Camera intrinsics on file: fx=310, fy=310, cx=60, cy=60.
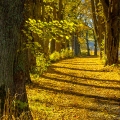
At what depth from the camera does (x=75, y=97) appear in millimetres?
10453

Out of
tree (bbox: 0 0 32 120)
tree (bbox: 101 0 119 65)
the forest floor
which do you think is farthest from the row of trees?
tree (bbox: 101 0 119 65)

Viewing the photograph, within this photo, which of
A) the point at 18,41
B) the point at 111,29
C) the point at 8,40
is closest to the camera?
the point at 8,40

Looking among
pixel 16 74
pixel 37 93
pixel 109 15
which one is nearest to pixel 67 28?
pixel 16 74

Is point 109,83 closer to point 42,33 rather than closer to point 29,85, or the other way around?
point 29,85

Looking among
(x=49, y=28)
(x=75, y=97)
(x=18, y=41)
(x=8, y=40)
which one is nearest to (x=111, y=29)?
(x=75, y=97)

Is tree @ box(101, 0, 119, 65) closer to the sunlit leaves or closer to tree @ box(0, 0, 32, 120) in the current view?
the sunlit leaves

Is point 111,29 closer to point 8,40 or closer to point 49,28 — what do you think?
point 49,28

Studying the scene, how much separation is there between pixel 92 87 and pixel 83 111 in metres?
4.00

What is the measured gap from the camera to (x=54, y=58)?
26219mm

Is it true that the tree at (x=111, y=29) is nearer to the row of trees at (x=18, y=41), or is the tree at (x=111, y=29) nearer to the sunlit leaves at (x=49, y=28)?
the row of trees at (x=18, y=41)

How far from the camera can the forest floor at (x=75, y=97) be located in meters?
8.07

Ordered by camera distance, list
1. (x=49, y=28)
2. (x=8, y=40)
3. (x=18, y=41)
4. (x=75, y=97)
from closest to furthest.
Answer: (x=8, y=40) → (x=18, y=41) → (x=49, y=28) → (x=75, y=97)

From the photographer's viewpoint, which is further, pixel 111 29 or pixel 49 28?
pixel 111 29

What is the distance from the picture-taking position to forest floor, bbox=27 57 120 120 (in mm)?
8070
